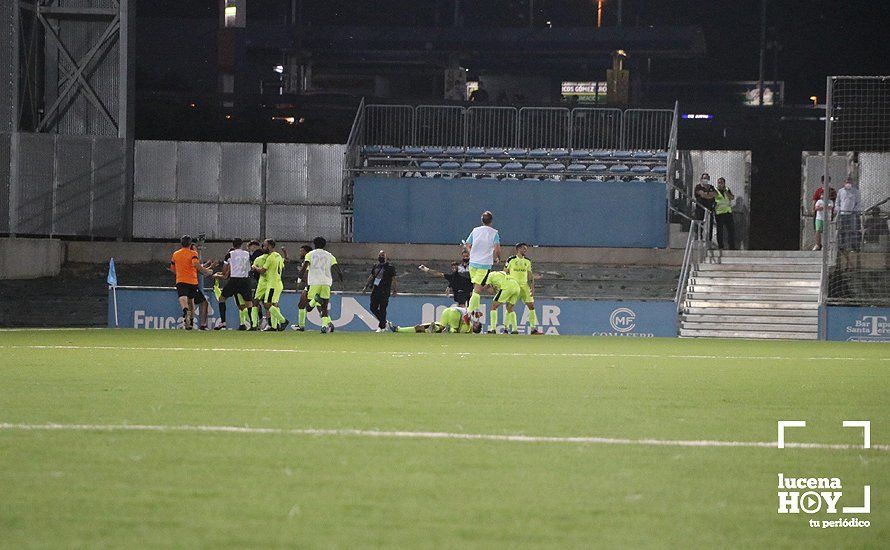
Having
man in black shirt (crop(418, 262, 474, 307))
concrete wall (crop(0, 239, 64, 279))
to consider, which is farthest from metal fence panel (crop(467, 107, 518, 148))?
concrete wall (crop(0, 239, 64, 279))

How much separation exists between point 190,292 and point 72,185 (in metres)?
9.81

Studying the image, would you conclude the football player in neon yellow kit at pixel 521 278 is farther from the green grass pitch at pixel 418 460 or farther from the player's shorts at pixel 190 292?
the green grass pitch at pixel 418 460

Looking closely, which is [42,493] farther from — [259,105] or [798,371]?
[259,105]

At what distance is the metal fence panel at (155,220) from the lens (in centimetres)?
3675

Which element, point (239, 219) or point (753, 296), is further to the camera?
point (239, 219)

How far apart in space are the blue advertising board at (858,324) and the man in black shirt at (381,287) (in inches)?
364

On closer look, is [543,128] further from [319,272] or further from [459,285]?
[319,272]

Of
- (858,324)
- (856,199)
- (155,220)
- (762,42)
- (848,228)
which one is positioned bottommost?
(858,324)

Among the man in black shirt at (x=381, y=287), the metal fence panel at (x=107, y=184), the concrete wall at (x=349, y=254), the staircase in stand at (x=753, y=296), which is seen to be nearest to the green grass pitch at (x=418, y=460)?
the man in black shirt at (x=381, y=287)

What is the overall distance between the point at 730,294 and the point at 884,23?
23400 millimetres

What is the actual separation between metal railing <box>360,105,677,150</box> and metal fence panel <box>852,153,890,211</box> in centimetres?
598

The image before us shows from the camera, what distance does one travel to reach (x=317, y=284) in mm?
25094

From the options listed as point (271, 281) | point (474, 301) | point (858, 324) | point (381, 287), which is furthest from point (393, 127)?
point (858, 324)

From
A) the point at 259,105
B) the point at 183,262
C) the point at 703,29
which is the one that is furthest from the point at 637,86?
the point at 183,262
